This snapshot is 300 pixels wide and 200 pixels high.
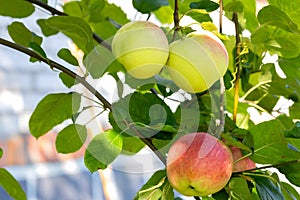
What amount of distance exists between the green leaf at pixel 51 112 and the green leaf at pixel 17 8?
155 millimetres

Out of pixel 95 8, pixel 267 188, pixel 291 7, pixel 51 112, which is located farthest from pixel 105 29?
pixel 267 188

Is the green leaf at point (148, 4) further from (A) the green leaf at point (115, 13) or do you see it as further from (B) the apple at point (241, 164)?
(A) the green leaf at point (115, 13)

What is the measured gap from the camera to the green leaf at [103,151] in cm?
50

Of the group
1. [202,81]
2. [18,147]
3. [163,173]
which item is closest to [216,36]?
[202,81]

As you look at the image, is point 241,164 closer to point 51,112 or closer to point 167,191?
point 167,191

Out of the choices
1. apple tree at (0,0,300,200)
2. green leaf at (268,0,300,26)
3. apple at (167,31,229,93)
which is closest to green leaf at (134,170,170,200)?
apple tree at (0,0,300,200)

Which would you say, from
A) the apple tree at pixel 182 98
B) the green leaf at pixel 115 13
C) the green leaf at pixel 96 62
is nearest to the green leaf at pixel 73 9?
the green leaf at pixel 115 13

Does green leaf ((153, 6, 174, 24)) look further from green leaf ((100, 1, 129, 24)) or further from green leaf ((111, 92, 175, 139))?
green leaf ((111, 92, 175, 139))

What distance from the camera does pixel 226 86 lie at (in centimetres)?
57

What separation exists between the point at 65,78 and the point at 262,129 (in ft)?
0.92

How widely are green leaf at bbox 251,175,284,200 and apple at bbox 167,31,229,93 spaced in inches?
4.2

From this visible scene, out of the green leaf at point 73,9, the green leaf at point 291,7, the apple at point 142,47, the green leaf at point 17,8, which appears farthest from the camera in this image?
the green leaf at point 73,9

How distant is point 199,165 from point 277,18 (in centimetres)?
18

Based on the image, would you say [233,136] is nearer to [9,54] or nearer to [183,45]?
[183,45]
